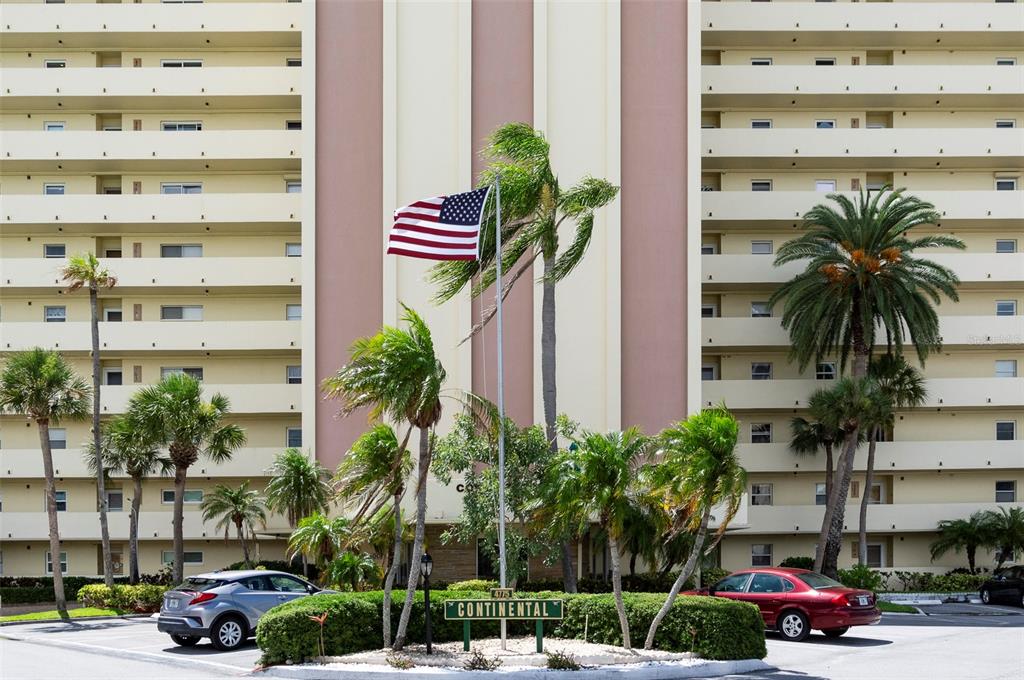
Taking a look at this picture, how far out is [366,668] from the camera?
748 inches

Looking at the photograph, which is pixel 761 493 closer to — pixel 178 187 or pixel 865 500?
pixel 865 500

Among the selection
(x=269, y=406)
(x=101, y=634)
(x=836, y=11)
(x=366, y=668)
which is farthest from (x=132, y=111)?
(x=366, y=668)

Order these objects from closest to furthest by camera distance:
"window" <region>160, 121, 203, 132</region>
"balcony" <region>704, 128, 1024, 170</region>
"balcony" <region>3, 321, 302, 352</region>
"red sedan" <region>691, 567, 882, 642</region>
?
"red sedan" <region>691, 567, 882, 642</region>
"balcony" <region>3, 321, 302, 352</region>
"balcony" <region>704, 128, 1024, 170</region>
"window" <region>160, 121, 203, 132</region>

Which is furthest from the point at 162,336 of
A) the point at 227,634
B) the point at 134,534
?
the point at 227,634

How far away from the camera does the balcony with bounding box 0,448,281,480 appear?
43.9 m

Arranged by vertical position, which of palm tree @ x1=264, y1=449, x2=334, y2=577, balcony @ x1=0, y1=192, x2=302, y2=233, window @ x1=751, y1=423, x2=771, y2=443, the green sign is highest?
balcony @ x1=0, y1=192, x2=302, y2=233

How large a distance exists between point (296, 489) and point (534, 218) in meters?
12.4

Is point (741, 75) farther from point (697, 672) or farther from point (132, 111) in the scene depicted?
point (697, 672)

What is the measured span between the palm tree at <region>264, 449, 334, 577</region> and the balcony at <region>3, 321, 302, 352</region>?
8.67m

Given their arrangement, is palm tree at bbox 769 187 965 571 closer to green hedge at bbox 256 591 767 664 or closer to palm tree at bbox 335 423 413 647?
green hedge at bbox 256 591 767 664

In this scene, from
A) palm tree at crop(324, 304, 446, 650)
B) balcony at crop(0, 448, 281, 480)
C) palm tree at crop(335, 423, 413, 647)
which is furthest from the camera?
balcony at crop(0, 448, 281, 480)

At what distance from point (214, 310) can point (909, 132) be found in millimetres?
30617

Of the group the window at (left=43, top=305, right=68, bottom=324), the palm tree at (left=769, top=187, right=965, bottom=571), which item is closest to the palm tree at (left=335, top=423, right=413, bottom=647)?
the palm tree at (left=769, top=187, right=965, bottom=571)

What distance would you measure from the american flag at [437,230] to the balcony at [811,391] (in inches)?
929
